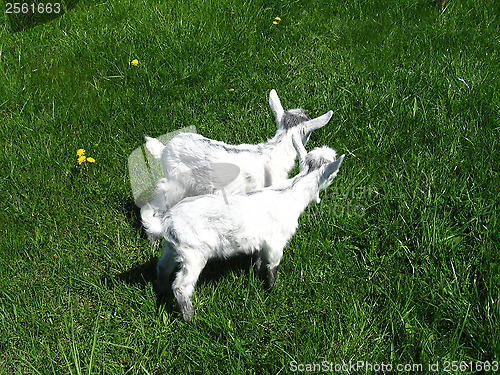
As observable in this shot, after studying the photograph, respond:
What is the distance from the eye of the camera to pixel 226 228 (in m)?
2.70

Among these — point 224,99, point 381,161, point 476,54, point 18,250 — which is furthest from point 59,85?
point 476,54

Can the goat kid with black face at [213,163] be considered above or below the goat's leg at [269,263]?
above

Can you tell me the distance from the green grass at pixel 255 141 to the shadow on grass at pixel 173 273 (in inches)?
0.6

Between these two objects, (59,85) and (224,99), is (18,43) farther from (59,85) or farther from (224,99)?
(224,99)

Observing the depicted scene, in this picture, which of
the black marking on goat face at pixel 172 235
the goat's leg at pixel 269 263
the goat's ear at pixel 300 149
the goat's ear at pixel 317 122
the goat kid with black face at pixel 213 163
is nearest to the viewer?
the black marking on goat face at pixel 172 235

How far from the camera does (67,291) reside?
3.01 m

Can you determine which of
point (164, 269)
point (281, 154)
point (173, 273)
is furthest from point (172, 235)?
point (281, 154)

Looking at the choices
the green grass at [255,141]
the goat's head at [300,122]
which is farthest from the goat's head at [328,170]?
the goat's head at [300,122]

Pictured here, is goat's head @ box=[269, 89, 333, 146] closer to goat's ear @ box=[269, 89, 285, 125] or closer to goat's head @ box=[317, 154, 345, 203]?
goat's ear @ box=[269, 89, 285, 125]

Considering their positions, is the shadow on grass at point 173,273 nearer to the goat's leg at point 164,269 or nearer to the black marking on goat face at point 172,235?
the goat's leg at point 164,269

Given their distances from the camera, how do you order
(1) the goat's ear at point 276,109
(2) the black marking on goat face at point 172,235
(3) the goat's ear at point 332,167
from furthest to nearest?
(1) the goat's ear at point 276,109 → (3) the goat's ear at point 332,167 → (2) the black marking on goat face at point 172,235

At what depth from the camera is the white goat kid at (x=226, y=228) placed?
266 centimetres

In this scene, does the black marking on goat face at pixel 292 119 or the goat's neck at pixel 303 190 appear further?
the black marking on goat face at pixel 292 119

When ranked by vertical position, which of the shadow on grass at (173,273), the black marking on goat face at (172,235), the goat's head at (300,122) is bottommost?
the shadow on grass at (173,273)
